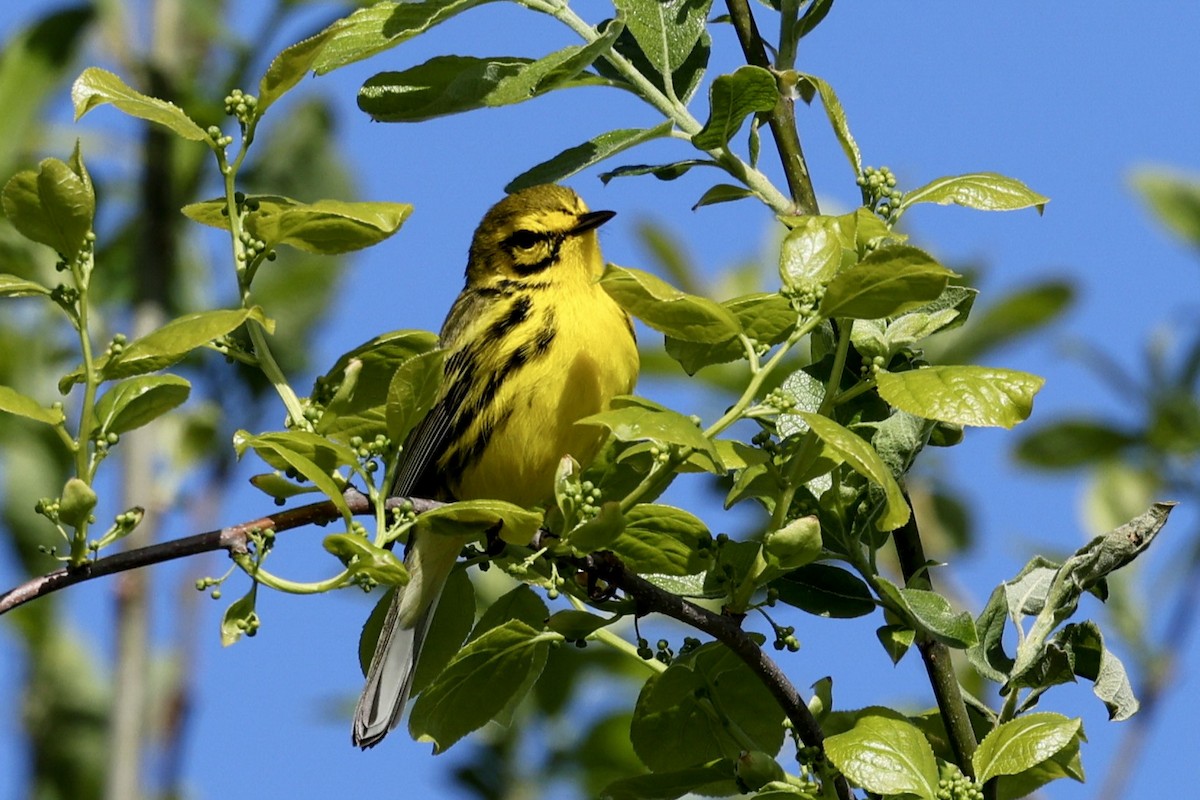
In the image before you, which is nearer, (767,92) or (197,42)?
(767,92)

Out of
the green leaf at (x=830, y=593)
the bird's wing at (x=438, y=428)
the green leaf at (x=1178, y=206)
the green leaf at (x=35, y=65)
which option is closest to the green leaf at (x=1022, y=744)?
the green leaf at (x=830, y=593)

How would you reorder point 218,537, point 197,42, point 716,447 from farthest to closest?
point 197,42
point 716,447
point 218,537

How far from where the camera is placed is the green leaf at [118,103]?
6.82ft

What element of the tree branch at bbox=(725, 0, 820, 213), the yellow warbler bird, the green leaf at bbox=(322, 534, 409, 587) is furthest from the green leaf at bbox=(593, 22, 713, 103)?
the yellow warbler bird

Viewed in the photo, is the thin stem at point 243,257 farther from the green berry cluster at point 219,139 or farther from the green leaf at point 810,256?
the green leaf at point 810,256

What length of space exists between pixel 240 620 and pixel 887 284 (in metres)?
0.88

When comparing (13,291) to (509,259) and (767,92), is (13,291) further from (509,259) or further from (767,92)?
(509,259)

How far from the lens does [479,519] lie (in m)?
2.06

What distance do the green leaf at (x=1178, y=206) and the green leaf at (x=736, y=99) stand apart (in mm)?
2827

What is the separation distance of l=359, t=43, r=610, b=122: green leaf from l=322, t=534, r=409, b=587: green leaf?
677 mm

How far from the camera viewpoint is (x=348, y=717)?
4711 mm

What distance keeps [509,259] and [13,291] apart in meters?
2.76

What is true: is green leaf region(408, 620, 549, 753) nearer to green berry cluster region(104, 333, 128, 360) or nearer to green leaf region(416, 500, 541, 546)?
green leaf region(416, 500, 541, 546)

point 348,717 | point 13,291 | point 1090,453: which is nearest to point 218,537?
point 13,291
